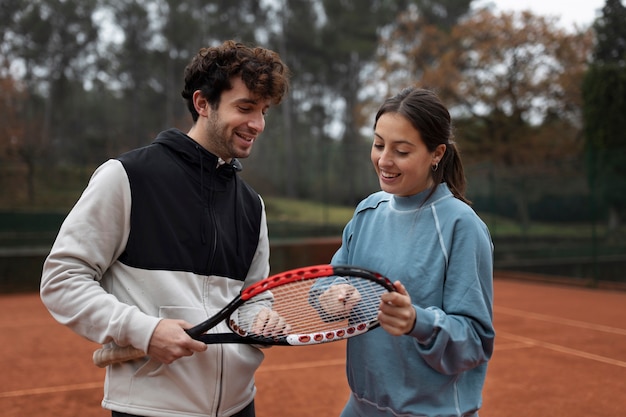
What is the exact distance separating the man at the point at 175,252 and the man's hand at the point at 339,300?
35 cm

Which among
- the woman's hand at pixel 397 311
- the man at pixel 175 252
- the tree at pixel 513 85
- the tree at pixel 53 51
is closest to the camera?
the woman's hand at pixel 397 311

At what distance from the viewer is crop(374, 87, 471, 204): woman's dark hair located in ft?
6.09

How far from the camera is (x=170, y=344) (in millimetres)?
1769

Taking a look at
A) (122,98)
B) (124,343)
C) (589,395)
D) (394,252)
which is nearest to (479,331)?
(394,252)

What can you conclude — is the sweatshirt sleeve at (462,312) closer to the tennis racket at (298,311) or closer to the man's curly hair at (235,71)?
the tennis racket at (298,311)

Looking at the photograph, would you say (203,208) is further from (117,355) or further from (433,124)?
(433,124)

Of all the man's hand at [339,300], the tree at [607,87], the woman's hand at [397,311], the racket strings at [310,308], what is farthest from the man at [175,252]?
the tree at [607,87]

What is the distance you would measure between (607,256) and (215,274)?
11.3 metres

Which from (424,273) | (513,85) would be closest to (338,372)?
(424,273)

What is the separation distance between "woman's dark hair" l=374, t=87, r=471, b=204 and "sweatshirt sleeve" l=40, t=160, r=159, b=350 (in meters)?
0.79

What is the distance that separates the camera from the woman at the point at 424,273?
1.74m

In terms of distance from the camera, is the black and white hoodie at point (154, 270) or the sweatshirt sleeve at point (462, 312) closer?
the sweatshirt sleeve at point (462, 312)

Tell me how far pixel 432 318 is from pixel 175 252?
0.77 meters

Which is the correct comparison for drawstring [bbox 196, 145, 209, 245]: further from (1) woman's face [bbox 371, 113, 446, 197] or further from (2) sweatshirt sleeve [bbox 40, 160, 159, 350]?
(1) woman's face [bbox 371, 113, 446, 197]
